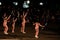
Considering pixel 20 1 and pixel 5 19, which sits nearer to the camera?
pixel 5 19

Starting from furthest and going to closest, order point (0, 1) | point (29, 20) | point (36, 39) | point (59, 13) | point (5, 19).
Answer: point (0, 1) → point (59, 13) → point (29, 20) → point (5, 19) → point (36, 39)

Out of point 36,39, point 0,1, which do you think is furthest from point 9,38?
point 0,1

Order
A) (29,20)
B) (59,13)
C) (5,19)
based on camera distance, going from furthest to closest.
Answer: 1. (59,13)
2. (29,20)
3. (5,19)

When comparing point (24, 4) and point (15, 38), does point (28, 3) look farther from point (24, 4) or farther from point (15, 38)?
point (15, 38)

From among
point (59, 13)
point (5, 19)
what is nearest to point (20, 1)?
point (59, 13)

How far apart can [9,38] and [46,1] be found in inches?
1012

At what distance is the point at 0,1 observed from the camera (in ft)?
144

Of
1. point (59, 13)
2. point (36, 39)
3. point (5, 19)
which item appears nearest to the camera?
point (36, 39)

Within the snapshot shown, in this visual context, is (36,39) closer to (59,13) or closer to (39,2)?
(59,13)

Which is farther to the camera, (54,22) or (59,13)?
(59,13)

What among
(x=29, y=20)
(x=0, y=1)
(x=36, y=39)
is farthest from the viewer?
(x=0, y=1)

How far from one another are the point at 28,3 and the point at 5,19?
24096 mm

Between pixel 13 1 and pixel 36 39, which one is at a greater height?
pixel 13 1

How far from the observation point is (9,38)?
1914 centimetres
